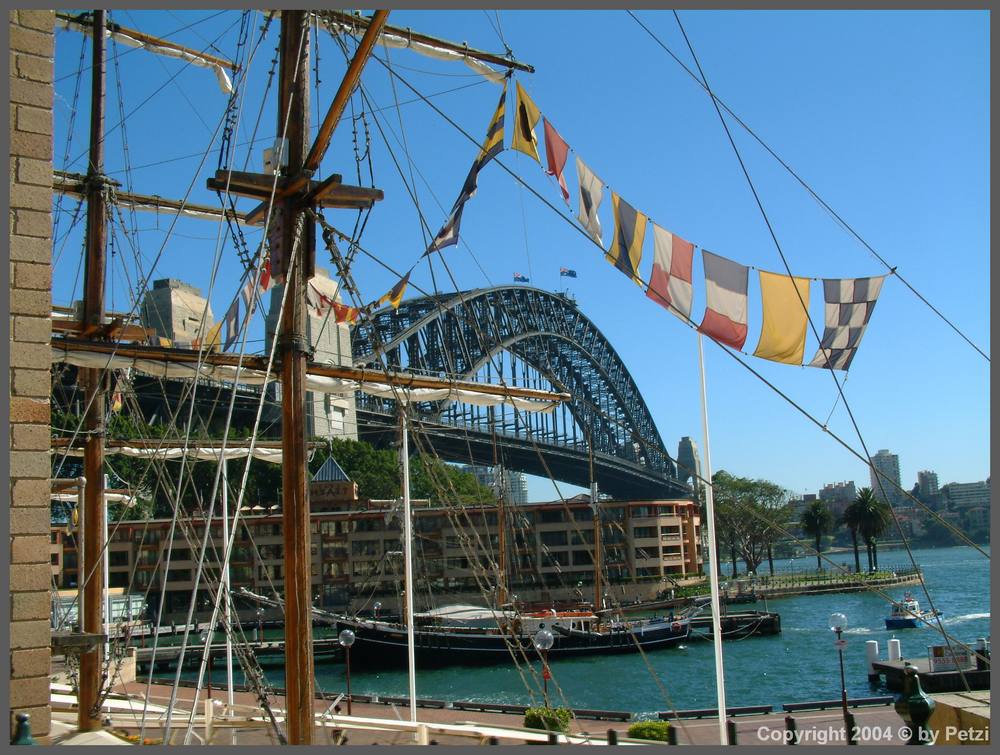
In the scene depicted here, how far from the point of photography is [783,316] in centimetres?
1197

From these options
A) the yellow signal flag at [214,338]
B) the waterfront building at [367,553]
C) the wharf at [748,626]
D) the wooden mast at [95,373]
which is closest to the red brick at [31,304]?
the yellow signal flag at [214,338]

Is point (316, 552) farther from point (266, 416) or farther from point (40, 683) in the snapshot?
point (40, 683)

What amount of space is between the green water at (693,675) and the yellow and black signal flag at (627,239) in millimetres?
21851

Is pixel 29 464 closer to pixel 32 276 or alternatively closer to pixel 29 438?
pixel 29 438

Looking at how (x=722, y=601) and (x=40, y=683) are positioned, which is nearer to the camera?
(x=40, y=683)

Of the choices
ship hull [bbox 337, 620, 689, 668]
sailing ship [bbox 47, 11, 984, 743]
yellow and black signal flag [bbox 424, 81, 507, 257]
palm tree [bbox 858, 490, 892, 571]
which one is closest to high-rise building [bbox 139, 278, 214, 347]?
ship hull [bbox 337, 620, 689, 668]

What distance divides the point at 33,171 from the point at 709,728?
20.2 meters

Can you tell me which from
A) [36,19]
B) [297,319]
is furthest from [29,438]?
[297,319]

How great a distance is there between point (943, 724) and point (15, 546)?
8.81 metres

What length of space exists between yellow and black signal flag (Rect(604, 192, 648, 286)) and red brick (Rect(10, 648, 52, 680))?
7964 mm

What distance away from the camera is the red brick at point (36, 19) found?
8570 millimetres

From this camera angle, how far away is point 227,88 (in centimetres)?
2622

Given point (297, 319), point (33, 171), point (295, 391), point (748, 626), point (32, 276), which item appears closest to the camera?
point (32, 276)

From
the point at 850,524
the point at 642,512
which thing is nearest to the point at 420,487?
the point at 642,512
